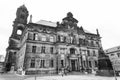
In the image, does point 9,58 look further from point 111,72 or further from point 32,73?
point 111,72

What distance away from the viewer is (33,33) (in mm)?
30562

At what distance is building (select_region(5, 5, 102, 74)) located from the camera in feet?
93.7

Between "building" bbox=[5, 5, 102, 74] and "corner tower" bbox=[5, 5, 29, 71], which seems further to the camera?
"corner tower" bbox=[5, 5, 29, 71]

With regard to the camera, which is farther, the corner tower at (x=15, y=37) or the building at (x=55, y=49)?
the corner tower at (x=15, y=37)

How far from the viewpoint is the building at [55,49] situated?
2855 cm

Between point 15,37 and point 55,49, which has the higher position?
point 15,37

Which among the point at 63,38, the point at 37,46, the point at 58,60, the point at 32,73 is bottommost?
the point at 32,73

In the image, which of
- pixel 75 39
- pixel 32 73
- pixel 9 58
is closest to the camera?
pixel 32 73

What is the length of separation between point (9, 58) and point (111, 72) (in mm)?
37542

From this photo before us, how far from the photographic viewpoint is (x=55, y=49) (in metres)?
32.0

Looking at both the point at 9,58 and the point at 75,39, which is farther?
the point at 9,58

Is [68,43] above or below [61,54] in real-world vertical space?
above

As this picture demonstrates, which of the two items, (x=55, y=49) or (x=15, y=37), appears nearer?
(x=55, y=49)

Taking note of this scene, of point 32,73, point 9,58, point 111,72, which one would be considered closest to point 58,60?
point 32,73
